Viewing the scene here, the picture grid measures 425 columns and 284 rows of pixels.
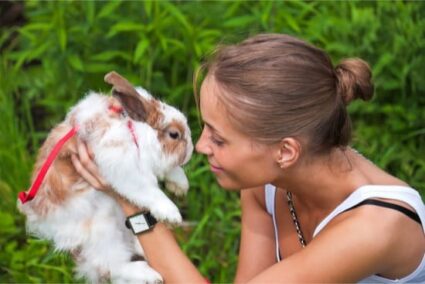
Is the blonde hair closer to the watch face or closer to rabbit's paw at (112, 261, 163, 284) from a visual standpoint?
the watch face

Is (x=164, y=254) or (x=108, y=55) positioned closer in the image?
(x=164, y=254)

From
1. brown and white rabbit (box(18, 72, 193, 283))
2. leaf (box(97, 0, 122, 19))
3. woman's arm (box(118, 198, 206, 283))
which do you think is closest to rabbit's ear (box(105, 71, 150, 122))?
brown and white rabbit (box(18, 72, 193, 283))

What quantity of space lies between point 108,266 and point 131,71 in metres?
2.06

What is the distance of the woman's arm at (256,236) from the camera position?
319cm

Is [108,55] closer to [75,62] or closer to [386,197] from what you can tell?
[75,62]

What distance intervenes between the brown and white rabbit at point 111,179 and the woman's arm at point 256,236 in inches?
18.0

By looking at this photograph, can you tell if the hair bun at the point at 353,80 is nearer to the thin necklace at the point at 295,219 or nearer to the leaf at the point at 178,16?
the thin necklace at the point at 295,219

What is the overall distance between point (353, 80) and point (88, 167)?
35.0 inches

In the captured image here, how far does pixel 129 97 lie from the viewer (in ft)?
8.86

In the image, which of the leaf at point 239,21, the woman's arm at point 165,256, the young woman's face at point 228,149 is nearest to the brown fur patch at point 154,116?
the young woman's face at point 228,149

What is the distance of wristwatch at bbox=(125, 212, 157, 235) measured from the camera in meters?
2.78

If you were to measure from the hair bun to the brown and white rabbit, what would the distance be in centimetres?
53

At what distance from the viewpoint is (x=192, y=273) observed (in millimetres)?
2816

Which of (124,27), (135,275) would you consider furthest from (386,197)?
(124,27)
